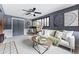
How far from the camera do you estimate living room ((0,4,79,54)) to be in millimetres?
3119

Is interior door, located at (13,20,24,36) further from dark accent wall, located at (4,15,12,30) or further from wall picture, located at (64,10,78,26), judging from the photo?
wall picture, located at (64,10,78,26)

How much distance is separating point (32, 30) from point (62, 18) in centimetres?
405

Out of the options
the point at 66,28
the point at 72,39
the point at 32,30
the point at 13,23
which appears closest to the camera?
the point at 72,39

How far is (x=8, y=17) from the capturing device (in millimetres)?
6371

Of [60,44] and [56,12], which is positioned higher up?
[56,12]

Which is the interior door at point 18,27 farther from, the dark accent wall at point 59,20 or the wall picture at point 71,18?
the wall picture at point 71,18

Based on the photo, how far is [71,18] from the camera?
158 inches

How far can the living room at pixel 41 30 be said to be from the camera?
312cm

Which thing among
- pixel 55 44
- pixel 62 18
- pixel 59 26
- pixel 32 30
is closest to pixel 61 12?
pixel 62 18

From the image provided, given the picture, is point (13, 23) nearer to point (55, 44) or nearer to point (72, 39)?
point (55, 44)

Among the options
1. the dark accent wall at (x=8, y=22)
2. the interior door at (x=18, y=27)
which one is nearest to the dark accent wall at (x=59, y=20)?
the interior door at (x=18, y=27)

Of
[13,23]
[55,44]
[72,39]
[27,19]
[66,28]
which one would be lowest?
[55,44]

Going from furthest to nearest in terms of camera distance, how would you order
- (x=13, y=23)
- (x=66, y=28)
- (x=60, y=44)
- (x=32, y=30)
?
(x=32, y=30) < (x=13, y=23) < (x=66, y=28) < (x=60, y=44)

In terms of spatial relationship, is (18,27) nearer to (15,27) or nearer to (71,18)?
(15,27)
